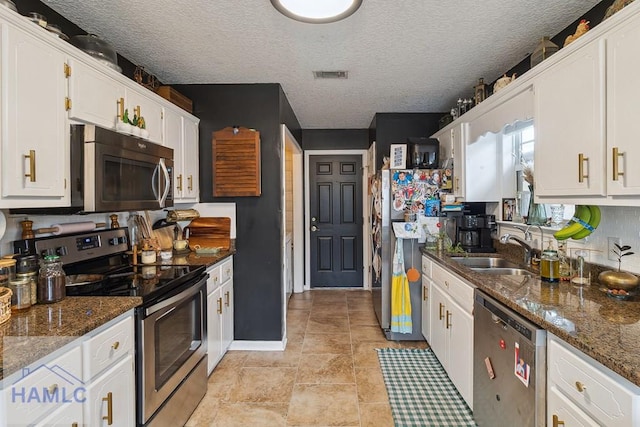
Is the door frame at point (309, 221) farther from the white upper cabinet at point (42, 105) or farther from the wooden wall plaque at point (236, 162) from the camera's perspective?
the white upper cabinet at point (42, 105)

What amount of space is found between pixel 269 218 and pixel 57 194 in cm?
163

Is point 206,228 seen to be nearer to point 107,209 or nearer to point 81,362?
point 107,209

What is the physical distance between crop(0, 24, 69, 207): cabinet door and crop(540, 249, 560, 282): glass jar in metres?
2.52

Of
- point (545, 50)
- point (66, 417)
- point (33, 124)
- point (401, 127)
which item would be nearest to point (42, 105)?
point (33, 124)

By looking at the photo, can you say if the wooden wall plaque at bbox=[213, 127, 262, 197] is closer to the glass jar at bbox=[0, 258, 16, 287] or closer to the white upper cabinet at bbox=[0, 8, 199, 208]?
the white upper cabinet at bbox=[0, 8, 199, 208]

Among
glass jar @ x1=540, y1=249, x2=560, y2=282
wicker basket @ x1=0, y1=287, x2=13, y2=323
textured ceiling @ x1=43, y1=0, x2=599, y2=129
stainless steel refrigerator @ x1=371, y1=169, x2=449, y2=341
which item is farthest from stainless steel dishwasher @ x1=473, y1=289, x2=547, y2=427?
wicker basket @ x1=0, y1=287, x2=13, y2=323

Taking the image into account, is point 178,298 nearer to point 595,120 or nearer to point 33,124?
point 33,124

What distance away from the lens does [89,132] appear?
1.64 m

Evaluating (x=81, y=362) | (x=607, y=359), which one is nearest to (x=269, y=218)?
(x=81, y=362)

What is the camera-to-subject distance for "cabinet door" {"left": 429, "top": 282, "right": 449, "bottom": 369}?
2.44 metres

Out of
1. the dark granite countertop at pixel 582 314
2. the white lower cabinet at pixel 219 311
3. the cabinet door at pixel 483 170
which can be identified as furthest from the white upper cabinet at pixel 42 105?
the cabinet door at pixel 483 170

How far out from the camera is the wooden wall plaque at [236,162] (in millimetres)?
2850

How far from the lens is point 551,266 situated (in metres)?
1.81

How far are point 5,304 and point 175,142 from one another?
168 centimetres
